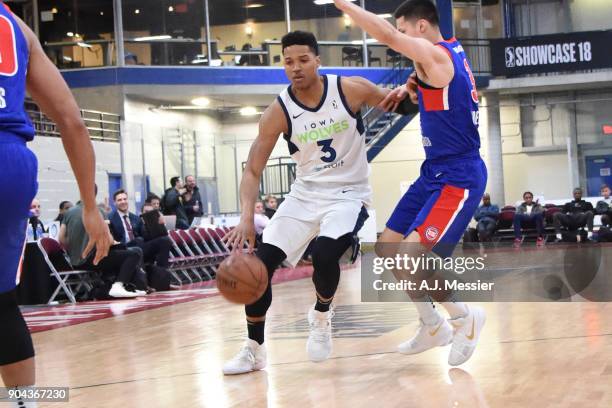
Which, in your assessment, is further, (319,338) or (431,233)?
(319,338)

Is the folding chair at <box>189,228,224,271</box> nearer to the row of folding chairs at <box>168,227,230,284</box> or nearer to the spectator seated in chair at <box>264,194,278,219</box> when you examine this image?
the row of folding chairs at <box>168,227,230,284</box>

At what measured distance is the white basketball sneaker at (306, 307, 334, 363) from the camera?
5.52 meters

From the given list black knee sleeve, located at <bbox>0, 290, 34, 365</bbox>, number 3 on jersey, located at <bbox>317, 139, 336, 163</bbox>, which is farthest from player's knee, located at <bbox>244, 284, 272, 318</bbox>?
black knee sleeve, located at <bbox>0, 290, 34, 365</bbox>

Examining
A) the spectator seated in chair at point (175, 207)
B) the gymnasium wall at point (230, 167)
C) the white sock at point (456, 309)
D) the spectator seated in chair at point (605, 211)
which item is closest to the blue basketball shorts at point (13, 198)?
the white sock at point (456, 309)

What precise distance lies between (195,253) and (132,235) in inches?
129

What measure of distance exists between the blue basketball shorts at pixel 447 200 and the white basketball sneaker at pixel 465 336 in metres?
0.41

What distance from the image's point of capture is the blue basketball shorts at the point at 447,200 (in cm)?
523

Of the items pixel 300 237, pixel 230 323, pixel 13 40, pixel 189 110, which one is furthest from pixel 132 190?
pixel 13 40

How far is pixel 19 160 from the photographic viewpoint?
2.73m

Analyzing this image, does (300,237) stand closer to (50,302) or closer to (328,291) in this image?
(328,291)

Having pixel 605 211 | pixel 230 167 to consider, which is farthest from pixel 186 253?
pixel 605 211

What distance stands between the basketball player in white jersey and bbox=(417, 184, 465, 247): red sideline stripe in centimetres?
47

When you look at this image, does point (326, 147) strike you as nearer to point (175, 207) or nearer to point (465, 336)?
point (465, 336)

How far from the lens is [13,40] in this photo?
9.19 feet
